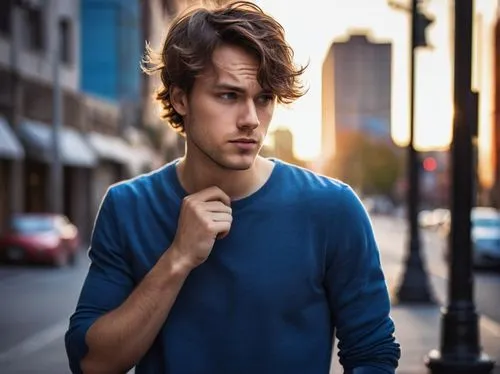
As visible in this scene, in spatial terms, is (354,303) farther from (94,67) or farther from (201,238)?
(94,67)

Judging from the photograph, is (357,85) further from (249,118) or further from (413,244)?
(249,118)

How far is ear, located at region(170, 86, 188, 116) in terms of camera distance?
2455mm

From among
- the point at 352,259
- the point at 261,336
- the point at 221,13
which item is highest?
the point at 221,13

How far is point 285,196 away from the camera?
241cm

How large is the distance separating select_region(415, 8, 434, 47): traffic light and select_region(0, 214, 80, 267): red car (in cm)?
1432

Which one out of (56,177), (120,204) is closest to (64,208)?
(56,177)

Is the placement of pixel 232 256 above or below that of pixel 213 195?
below

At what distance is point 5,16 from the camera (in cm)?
3478

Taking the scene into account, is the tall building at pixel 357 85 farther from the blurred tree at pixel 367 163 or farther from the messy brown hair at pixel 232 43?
the messy brown hair at pixel 232 43

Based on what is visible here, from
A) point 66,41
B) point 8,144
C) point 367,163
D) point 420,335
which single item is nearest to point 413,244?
point 420,335

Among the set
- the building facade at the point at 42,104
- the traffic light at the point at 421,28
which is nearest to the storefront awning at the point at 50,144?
the building facade at the point at 42,104

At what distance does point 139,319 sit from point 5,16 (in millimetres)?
33976

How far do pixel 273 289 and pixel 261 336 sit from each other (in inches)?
4.4

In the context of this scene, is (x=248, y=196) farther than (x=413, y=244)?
No
